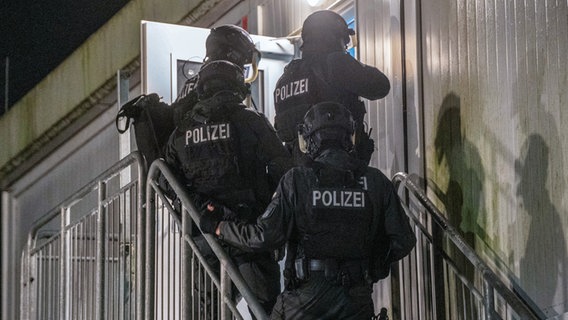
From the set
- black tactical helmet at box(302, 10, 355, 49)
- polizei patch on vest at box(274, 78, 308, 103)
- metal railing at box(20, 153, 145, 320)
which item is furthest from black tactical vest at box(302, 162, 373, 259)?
metal railing at box(20, 153, 145, 320)

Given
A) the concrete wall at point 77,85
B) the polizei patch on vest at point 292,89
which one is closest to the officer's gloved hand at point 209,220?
the polizei patch on vest at point 292,89

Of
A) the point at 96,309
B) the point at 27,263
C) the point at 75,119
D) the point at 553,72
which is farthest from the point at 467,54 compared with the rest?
the point at 75,119

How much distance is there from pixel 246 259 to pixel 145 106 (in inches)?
53.0

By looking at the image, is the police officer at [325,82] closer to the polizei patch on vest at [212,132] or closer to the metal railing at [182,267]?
the polizei patch on vest at [212,132]

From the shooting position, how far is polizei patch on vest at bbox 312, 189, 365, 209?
4.43 m

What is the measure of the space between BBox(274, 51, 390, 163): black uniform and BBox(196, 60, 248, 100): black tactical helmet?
29cm

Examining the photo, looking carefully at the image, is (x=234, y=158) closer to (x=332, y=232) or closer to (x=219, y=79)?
(x=219, y=79)

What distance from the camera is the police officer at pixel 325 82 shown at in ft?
17.9

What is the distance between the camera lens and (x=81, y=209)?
1195 centimetres

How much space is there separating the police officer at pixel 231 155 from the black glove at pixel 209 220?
0.33m

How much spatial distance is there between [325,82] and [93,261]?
2271 millimetres

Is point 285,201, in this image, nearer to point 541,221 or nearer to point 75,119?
point 541,221

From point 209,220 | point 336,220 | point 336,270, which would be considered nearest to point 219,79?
point 209,220

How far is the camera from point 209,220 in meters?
4.88
